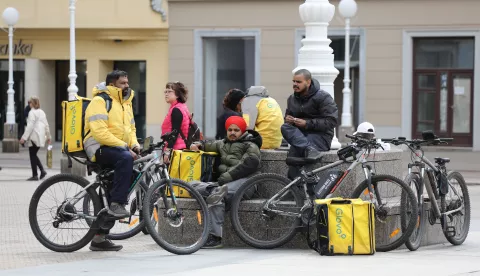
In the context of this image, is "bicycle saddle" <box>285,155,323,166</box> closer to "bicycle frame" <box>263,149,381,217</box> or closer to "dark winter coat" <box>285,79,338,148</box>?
"bicycle frame" <box>263,149,381,217</box>

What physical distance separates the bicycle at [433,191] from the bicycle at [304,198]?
7.3 inches

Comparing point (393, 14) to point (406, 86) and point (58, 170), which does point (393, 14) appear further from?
point (58, 170)

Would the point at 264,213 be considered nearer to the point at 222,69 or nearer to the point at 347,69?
the point at 347,69

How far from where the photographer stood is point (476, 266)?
32.3ft

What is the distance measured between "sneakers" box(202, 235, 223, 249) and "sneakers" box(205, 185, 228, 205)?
1.28 ft

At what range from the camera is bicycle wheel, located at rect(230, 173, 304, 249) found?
1112cm

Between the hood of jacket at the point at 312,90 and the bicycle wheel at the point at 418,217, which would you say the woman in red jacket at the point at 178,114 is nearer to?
the hood of jacket at the point at 312,90

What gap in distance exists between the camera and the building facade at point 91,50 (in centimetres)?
3462

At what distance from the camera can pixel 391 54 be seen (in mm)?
32500

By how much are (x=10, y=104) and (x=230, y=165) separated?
22972 millimetres

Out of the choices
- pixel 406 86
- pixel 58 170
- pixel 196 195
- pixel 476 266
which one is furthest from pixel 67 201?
pixel 406 86

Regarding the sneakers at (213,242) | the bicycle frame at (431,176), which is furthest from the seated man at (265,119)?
the bicycle frame at (431,176)

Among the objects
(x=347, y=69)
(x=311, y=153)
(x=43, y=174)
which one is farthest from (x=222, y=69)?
(x=311, y=153)

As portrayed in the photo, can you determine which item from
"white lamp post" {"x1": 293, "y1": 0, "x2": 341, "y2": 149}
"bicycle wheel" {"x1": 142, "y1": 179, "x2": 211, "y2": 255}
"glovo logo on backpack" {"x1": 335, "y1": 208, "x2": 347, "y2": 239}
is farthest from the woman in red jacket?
"glovo logo on backpack" {"x1": 335, "y1": 208, "x2": 347, "y2": 239}
